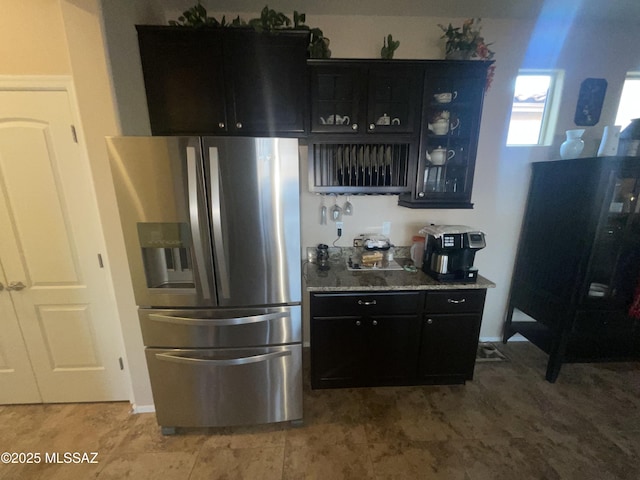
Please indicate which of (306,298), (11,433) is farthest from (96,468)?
(306,298)

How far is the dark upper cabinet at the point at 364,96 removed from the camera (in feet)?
6.06

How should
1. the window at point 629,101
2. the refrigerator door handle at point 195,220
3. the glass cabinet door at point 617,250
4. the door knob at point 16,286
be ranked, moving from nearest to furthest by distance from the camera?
the refrigerator door handle at point 195,220 < the door knob at point 16,286 < the glass cabinet door at point 617,250 < the window at point 629,101

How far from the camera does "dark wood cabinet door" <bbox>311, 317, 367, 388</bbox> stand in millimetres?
1941

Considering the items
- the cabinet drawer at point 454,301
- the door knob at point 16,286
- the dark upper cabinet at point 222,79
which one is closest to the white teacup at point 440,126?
the dark upper cabinet at point 222,79

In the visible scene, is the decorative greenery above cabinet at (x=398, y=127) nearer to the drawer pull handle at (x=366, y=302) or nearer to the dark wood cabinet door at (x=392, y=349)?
the drawer pull handle at (x=366, y=302)

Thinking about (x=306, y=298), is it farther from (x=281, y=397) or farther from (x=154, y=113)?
(x=154, y=113)

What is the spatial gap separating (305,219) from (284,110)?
3.05 ft

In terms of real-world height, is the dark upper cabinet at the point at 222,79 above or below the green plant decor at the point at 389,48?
below

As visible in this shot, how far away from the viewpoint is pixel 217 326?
159cm

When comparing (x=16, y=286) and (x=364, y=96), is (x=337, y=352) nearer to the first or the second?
(x=364, y=96)

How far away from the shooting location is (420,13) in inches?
80.0

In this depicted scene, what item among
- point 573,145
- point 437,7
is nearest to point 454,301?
point 573,145

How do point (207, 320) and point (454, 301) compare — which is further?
point (454, 301)

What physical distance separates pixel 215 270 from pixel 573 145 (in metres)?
2.94
